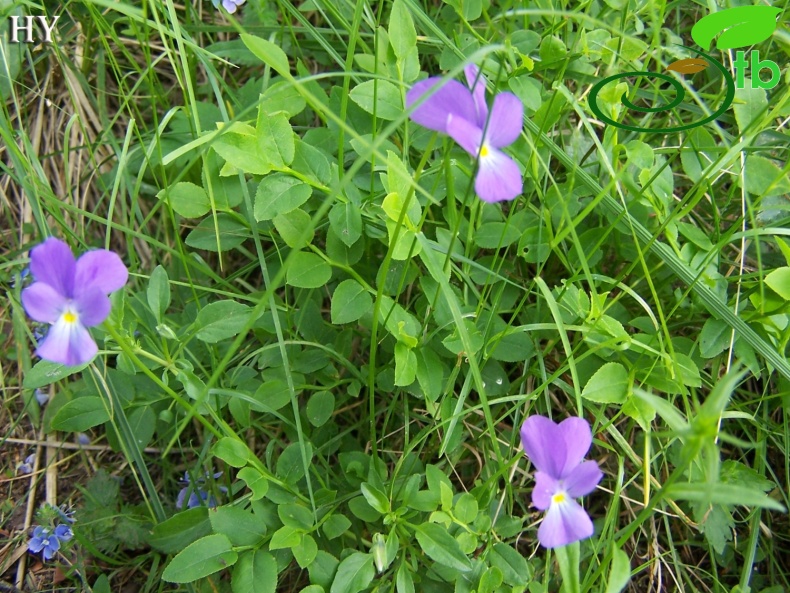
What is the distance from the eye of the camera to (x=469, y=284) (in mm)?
1808

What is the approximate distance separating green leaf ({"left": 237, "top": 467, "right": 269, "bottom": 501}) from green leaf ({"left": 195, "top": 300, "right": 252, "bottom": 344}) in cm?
31

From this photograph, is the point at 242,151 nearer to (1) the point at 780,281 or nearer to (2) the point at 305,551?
(2) the point at 305,551

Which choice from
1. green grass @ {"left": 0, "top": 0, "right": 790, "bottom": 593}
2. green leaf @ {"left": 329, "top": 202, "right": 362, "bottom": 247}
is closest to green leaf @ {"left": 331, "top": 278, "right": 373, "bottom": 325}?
green grass @ {"left": 0, "top": 0, "right": 790, "bottom": 593}

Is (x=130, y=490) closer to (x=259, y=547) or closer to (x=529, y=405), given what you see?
(x=259, y=547)

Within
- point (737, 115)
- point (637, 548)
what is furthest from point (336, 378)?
point (737, 115)

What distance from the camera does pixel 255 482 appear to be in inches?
62.7

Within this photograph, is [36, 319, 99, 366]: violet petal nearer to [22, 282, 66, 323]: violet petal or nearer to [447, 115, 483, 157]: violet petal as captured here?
[22, 282, 66, 323]: violet petal

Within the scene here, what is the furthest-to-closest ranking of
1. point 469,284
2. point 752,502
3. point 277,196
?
point 469,284
point 277,196
point 752,502

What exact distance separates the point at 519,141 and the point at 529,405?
2.37 feet

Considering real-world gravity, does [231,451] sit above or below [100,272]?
below

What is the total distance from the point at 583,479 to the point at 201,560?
0.86 meters

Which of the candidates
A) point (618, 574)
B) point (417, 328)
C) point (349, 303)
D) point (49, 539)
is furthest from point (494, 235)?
point (49, 539)

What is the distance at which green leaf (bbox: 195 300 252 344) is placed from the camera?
159 cm

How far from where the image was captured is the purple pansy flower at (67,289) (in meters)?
1.15
